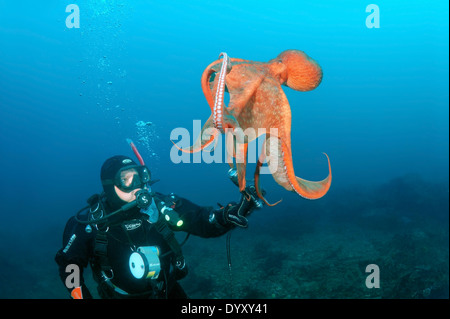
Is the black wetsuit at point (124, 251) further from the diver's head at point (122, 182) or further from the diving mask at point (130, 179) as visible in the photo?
the diving mask at point (130, 179)

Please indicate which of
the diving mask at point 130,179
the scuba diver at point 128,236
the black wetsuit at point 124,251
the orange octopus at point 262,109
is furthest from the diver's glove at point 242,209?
the diving mask at point 130,179

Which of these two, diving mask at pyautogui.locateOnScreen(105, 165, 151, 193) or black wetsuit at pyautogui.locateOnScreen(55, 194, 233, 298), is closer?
black wetsuit at pyautogui.locateOnScreen(55, 194, 233, 298)

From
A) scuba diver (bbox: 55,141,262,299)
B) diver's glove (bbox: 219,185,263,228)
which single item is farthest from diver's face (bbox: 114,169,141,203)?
diver's glove (bbox: 219,185,263,228)

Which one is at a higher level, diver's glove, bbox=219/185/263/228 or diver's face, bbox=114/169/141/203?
diver's face, bbox=114/169/141/203

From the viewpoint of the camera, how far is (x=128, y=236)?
11.0ft

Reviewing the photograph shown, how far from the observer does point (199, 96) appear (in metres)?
99.8

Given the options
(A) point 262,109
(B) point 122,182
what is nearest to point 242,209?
(A) point 262,109

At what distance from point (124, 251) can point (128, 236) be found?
0.19m

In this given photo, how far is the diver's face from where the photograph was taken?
→ 3.37m

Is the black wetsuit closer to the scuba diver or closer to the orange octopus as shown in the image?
the scuba diver
